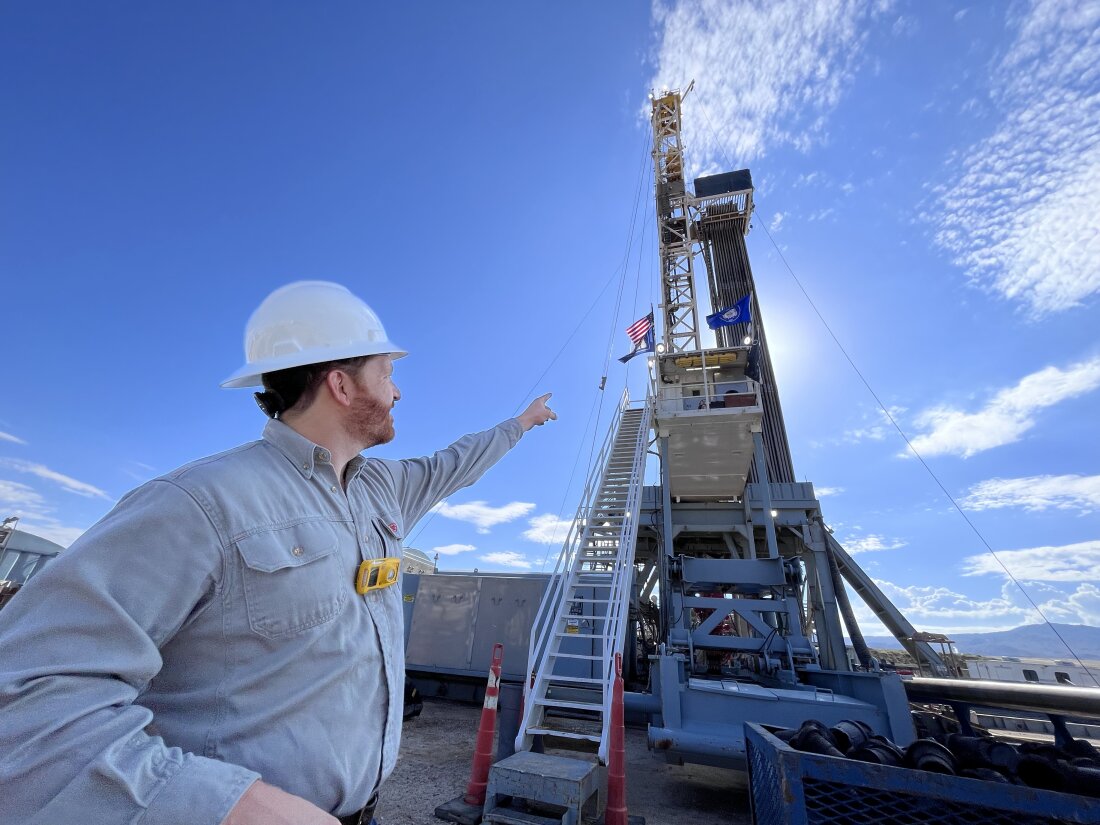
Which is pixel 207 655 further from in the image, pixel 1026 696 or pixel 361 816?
pixel 1026 696

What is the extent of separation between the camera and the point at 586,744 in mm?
4230

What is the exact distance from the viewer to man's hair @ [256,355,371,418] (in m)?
1.49

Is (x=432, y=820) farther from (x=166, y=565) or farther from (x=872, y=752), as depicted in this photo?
(x=166, y=565)

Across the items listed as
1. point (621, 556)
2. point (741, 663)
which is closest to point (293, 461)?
point (621, 556)

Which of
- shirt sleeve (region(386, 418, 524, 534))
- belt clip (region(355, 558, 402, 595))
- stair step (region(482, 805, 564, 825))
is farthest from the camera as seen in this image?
stair step (region(482, 805, 564, 825))

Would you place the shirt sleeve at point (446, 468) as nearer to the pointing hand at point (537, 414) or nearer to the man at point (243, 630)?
the pointing hand at point (537, 414)

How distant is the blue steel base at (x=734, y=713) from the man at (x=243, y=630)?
13.0 feet

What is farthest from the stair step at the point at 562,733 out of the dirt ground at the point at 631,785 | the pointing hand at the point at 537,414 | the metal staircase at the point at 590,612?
the pointing hand at the point at 537,414

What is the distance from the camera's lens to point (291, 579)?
1.11 metres

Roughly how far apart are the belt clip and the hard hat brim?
62 cm

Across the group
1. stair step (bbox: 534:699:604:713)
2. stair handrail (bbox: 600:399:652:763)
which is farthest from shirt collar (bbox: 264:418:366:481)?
stair step (bbox: 534:699:604:713)

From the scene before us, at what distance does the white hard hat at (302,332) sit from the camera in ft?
4.83

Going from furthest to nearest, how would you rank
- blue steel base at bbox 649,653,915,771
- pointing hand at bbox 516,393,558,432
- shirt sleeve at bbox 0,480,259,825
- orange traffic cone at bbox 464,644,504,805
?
1. blue steel base at bbox 649,653,915,771
2. orange traffic cone at bbox 464,644,504,805
3. pointing hand at bbox 516,393,558,432
4. shirt sleeve at bbox 0,480,259,825

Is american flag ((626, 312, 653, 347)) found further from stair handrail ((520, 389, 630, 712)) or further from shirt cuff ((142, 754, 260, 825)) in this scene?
shirt cuff ((142, 754, 260, 825))
